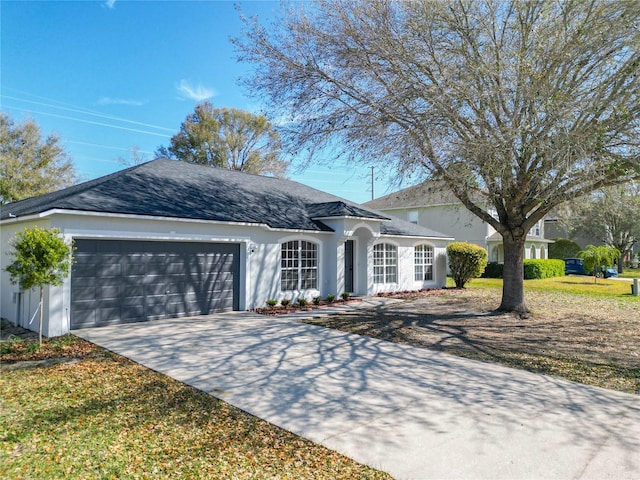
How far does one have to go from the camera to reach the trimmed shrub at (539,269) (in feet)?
90.2

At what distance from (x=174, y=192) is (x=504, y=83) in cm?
1029

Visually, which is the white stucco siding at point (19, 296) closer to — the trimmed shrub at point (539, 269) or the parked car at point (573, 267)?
the trimmed shrub at point (539, 269)

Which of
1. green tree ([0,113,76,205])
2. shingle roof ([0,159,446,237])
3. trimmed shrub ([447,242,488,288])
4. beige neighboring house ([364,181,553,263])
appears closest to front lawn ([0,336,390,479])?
shingle roof ([0,159,446,237])

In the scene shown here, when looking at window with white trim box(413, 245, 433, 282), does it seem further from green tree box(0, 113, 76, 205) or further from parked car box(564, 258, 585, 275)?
green tree box(0, 113, 76, 205)

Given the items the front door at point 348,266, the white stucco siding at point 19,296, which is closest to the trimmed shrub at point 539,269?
the front door at point 348,266

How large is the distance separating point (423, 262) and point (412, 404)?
52.7 feet

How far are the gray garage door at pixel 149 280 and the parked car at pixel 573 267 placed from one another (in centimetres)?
3190

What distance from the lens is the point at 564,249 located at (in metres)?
40.1

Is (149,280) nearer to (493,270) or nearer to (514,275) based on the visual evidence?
(514,275)

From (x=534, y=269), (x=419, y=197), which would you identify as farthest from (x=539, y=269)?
(x=419, y=197)

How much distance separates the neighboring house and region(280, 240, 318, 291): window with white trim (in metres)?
0.04

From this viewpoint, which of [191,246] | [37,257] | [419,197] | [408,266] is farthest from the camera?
[408,266]

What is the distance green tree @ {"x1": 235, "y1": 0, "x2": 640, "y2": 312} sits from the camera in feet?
30.0

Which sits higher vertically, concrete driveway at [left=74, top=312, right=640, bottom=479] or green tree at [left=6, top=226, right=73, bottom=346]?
green tree at [left=6, top=226, right=73, bottom=346]
